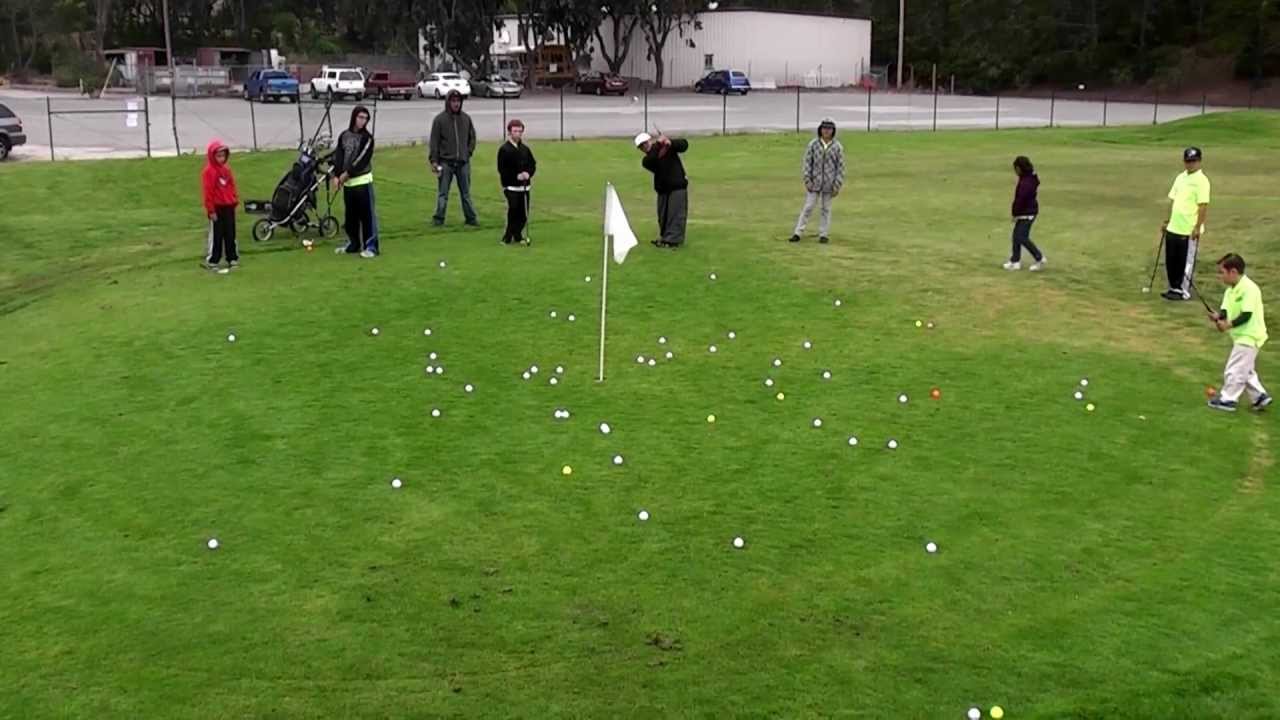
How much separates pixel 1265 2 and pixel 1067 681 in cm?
7644

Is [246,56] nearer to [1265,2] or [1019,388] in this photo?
[1265,2]

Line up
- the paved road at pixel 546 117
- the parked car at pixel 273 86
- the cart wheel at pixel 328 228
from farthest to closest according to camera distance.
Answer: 1. the parked car at pixel 273 86
2. the paved road at pixel 546 117
3. the cart wheel at pixel 328 228

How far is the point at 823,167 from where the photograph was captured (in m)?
17.0

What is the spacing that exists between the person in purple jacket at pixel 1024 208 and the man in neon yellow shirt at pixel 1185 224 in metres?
1.79

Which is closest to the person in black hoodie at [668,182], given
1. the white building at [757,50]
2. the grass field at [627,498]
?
the grass field at [627,498]

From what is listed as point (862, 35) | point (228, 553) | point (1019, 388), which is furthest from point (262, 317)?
point (862, 35)

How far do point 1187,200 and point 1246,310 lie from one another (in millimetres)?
4501

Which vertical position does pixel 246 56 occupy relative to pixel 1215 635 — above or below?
above

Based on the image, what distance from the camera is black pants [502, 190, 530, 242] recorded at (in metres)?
17.1

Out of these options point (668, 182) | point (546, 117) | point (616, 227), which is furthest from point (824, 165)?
point (546, 117)

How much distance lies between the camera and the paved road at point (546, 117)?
1404 inches

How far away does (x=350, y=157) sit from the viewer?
50.1ft

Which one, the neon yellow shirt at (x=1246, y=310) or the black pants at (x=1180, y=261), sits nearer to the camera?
the neon yellow shirt at (x=1246, y=310)

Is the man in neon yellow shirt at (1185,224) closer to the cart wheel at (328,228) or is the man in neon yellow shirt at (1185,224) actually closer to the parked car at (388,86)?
the cart wheel at (328,228)
